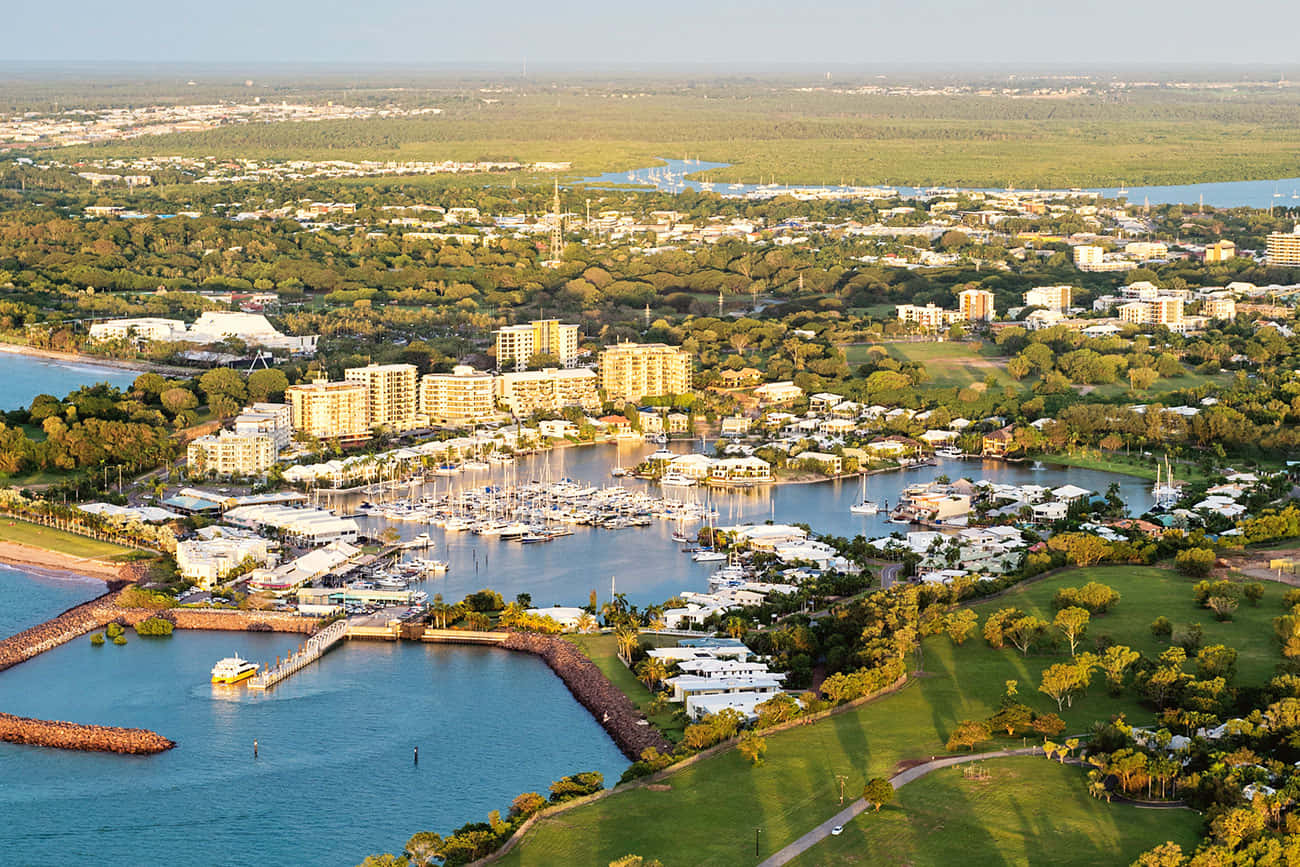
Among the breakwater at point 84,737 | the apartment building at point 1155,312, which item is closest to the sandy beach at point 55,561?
the breakwater at point 84,737

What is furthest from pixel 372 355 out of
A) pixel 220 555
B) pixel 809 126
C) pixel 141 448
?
pixel 809 126

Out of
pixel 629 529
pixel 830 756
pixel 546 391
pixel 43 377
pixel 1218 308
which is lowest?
pixel 629 529

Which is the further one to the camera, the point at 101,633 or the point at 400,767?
the point at 101,633

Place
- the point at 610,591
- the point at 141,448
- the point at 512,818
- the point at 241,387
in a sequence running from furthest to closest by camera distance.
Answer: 1. the point at 241,387
2. the point at 141,448
3. the point at 610,591
4. the point at 512,818

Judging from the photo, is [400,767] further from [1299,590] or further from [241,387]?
[241,387]

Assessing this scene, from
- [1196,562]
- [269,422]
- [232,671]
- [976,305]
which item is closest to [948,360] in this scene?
[976,305]

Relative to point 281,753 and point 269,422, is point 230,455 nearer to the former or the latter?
point 269,422
